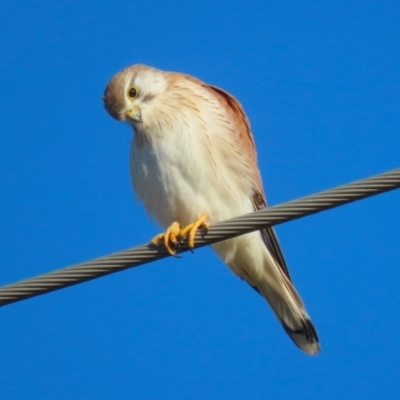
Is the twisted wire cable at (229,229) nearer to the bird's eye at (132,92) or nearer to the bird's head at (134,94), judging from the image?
the bird's head at (134,94)

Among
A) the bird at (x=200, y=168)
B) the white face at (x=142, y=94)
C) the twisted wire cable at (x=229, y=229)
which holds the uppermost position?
the white face at (x=142, y=94)

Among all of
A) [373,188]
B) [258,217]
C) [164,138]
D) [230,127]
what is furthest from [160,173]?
[373,188]

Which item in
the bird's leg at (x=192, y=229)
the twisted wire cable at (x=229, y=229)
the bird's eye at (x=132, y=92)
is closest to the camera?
the twisted wire cable at (x=229, y=229)

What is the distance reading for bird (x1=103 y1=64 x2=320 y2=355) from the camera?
4645 mm

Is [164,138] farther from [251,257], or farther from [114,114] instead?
[251,257]

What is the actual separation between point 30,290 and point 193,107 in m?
2.10

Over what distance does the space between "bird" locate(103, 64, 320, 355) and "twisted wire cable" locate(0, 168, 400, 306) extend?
1.12m

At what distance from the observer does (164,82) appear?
5035 millimetres

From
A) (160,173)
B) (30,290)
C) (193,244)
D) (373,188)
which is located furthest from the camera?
(160,173)

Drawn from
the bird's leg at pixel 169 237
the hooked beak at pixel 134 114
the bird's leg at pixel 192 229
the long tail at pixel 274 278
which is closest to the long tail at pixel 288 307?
the long tail at pixel 274 278

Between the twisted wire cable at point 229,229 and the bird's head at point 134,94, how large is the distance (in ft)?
5.96

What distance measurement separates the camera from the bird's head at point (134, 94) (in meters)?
4.91

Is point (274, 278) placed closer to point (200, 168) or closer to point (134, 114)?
point (200, 168)

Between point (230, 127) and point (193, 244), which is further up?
point (230, 127)
